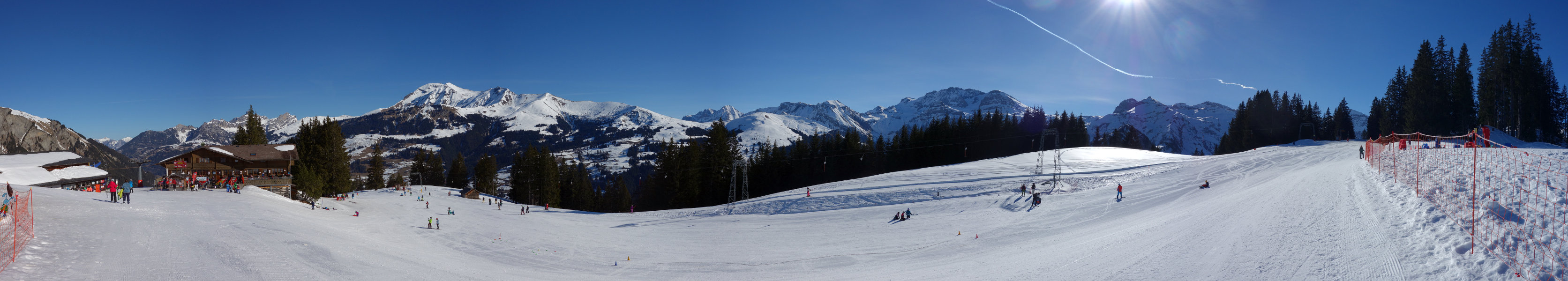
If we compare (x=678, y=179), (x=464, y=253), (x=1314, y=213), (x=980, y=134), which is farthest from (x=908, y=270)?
(x=980, y=134)

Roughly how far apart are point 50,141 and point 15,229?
22605 centimetres

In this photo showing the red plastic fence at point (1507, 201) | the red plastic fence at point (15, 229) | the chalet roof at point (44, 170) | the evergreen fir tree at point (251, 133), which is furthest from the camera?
the evergreen fir tree at point (251, 133)

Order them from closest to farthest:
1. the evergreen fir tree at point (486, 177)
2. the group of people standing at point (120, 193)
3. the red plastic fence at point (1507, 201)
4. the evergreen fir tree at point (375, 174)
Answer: the red plastic fence at point (1507, 201) < the group of people standing at point (120, 193) < the evergreen fir tree at point (486, 177) < the evergreen fir tree at point (375, 174)

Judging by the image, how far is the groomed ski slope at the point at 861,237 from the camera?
1302cm

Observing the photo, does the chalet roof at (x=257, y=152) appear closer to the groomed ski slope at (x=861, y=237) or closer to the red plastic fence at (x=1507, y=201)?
the groomed ski slope at (x=861, y=237)

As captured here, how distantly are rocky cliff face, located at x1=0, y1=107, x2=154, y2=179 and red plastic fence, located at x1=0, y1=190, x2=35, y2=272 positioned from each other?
155 metres

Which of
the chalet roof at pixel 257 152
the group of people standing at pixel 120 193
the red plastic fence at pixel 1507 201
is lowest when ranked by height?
the group of people standing at pixel 120 193

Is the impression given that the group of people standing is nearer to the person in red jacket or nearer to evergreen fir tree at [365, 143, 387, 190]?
the person in red jacket

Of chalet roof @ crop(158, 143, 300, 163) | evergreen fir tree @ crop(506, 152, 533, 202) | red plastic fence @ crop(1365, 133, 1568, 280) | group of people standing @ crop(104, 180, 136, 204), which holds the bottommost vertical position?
evergreen fir tree @ crop(506, 152, 533, 202)

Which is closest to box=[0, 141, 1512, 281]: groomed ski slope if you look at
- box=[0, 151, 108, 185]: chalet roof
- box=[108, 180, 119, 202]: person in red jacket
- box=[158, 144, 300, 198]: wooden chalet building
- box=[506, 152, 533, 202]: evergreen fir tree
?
box=[108, 180, 119, 202]: person in red jacket

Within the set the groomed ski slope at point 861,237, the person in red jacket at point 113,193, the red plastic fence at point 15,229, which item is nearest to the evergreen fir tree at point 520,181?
the groomed ski slope at point 861,237

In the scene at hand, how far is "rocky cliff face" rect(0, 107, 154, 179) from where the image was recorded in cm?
13362

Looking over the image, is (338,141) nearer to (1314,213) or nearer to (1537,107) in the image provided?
(1314,213)

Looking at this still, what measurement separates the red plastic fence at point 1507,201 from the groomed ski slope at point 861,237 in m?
0.36
